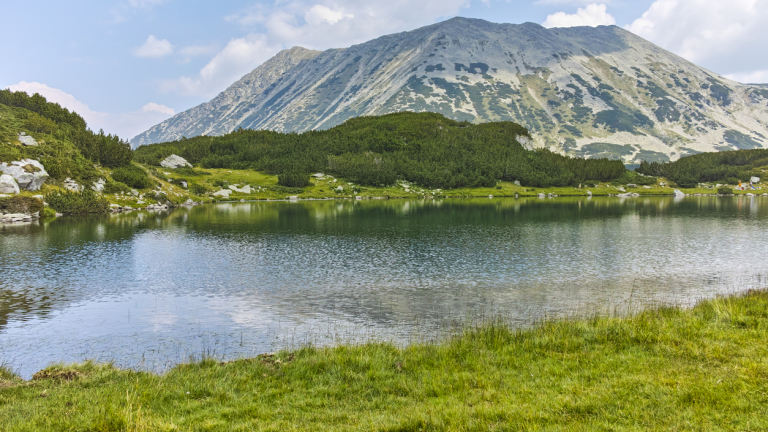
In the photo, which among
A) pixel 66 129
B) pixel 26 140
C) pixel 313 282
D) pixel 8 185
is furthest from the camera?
pixel 66 129

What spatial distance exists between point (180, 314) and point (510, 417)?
23675mm

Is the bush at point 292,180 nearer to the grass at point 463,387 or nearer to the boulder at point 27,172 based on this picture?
the boulder at point 27,172

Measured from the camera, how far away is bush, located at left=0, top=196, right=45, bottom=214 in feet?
268

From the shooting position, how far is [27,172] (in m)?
87.4

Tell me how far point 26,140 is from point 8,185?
2330 cm

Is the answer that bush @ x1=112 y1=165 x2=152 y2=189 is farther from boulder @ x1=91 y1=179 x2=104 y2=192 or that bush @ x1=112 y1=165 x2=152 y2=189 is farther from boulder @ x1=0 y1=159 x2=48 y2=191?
boulder @ x1=0 y1=159 x2=48 y2=191

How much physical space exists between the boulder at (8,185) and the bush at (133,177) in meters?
35.8

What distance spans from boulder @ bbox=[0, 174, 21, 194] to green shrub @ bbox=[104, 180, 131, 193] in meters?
26.4

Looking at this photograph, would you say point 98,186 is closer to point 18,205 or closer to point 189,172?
point 18,205

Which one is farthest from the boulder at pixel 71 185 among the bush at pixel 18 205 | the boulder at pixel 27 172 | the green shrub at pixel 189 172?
the green shrub at pixel 189 172

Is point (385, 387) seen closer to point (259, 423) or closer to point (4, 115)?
point (259, 423)

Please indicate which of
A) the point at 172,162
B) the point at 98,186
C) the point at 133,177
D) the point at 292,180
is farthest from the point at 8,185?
the point at 292,180

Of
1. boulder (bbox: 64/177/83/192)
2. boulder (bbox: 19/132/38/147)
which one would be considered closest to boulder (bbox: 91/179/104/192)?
boulder (bbox: 64/177/83/192)

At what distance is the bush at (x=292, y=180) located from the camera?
171000 millimetres
